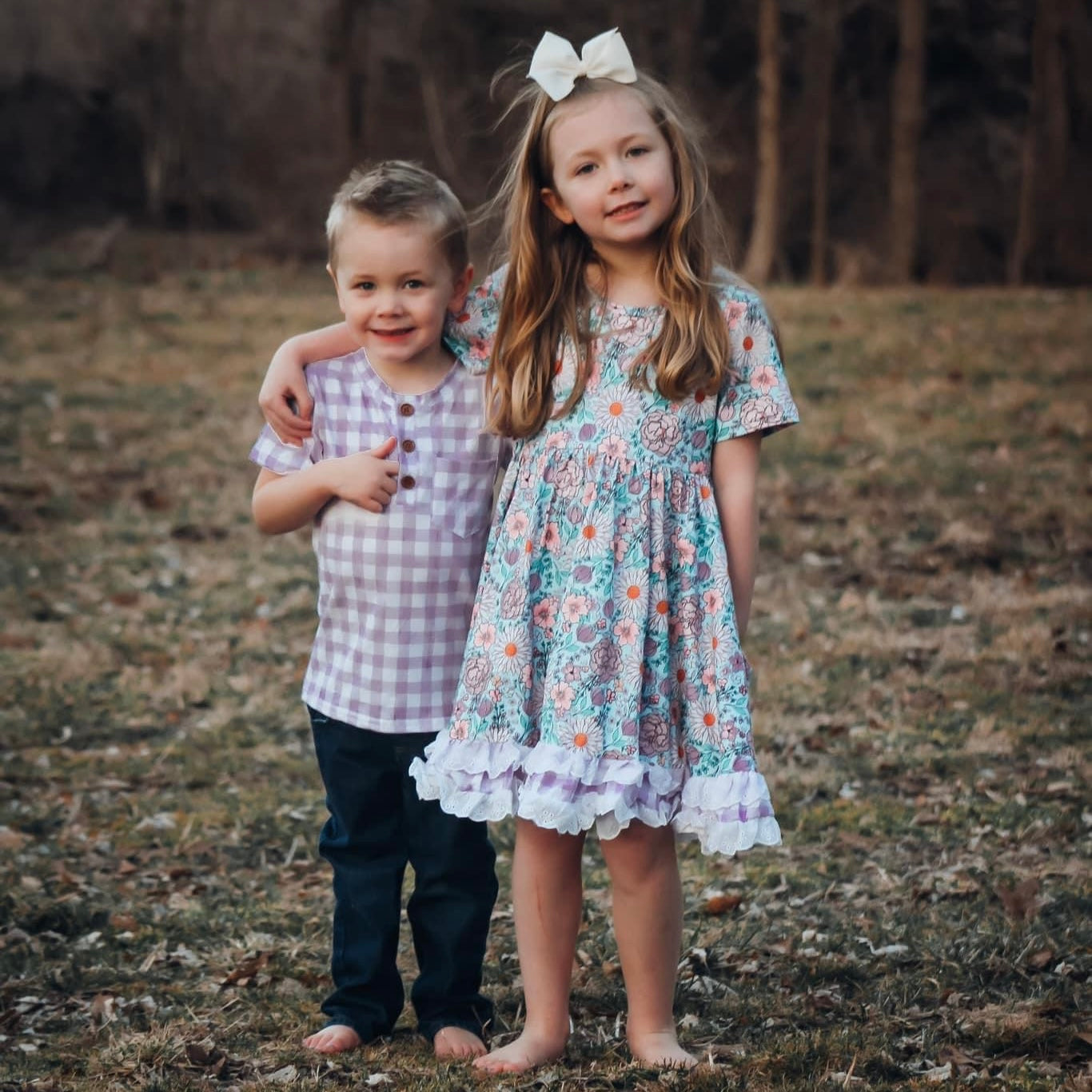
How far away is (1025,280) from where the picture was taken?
16.4 meters

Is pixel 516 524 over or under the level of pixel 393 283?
under

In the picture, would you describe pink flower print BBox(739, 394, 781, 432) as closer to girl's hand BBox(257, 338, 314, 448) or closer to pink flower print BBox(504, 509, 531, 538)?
pink flower print BBox(504, 509, 531, 538)

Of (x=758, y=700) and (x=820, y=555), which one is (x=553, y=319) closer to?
(x=758, y=700)

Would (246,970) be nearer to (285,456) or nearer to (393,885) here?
(393,885)

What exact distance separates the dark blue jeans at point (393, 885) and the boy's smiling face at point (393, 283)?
2.46ft

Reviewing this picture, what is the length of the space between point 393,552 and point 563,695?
1.46 ft

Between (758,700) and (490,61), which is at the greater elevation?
(490,61)

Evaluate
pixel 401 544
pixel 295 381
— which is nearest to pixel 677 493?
pixel 401 544

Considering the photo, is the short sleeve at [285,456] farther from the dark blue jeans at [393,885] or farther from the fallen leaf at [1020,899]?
the fallen leaf at [1020,899]

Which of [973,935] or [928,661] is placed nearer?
[973,935]

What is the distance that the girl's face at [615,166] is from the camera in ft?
9.11

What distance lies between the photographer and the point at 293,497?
293 centimetres

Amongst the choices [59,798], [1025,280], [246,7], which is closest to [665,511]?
[59,798]

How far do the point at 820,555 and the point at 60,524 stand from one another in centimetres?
393
